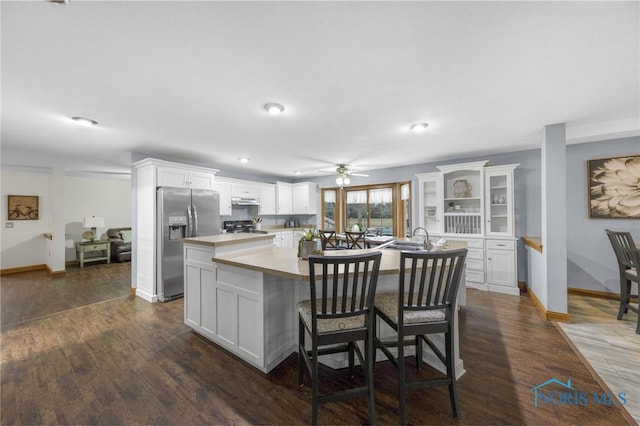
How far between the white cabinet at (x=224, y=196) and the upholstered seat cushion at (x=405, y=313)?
4.42 meters

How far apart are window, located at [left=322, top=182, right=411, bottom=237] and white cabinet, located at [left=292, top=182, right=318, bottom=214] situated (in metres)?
0.28

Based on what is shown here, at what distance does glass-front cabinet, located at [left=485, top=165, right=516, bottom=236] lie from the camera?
4.12m

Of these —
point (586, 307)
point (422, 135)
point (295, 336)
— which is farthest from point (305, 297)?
point (586, 307)

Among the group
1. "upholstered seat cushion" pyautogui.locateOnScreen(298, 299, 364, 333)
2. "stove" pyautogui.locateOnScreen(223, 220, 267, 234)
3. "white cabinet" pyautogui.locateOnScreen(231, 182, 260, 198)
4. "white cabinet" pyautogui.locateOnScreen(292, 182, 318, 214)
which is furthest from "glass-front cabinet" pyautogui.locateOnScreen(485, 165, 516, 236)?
"white cabinet" pyautogui.locateOnScreen(231, 182, 260, 198)

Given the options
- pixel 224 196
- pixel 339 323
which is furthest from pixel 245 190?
pixel 339 323

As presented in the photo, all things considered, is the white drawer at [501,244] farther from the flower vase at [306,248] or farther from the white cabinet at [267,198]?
the white cabinet at [267,198]

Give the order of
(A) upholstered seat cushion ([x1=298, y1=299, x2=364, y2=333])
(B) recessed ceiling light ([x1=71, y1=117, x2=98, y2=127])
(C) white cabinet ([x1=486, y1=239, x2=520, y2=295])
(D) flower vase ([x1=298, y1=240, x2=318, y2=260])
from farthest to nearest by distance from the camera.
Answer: (C) white cabinet ([x1=486, y1=239, x2=520, y2=295]) → (B) recessed ceiling light ([x1=71, y1=117, x2=98, y2=127]) → (D) flower vase ([x1=298, y1=240, x2=318, y2=260]) → (A) upholstered seat cushion ([x1=298, y1=299, x2=364, y2=333])

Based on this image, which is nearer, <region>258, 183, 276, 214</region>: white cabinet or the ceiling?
the ceiling

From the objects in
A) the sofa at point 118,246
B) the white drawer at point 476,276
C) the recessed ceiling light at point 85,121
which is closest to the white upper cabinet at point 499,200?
the white drawer at point 476,276

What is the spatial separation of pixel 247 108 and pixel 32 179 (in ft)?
23.5

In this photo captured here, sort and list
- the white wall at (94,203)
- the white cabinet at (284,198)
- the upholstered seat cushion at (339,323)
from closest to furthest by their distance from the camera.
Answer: the upholstered seat cushion at (339,323) → the white wall at (94,203) → the white cabinet at (284,198)

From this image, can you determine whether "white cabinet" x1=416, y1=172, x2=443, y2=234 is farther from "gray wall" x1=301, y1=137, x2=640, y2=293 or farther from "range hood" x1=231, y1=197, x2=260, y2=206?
"range hood" x1=231, y1=197, x2=260, y2=206

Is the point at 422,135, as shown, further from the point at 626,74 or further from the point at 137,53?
the point at 137,53

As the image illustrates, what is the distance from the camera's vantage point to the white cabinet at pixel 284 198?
6660 millimetres
